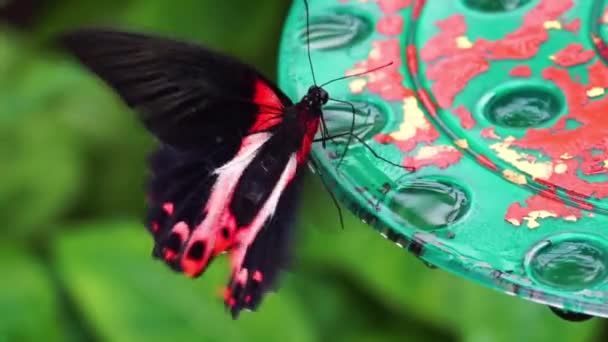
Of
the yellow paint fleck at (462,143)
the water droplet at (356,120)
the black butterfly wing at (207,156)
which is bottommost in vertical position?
the black butterfly wing at (207,156)

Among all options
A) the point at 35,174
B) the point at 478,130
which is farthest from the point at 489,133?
the point at 35,174

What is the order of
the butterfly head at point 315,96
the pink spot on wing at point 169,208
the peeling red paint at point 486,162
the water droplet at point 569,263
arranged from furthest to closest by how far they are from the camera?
the pink spot on wing at point 169,208, the butterfly head at point 315,96, the peeling red paint at point 486,162, the water droplet at point 569,263

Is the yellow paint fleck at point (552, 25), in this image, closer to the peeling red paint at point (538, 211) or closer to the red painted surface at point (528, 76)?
the red painted surface at point (528, 76)

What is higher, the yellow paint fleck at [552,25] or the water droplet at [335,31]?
the yellow paint fleck at [552,25]

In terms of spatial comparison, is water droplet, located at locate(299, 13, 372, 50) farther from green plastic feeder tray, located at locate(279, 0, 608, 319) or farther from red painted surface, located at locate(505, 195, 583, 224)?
red painted surface, located at locate(505, 195, 583, 224)

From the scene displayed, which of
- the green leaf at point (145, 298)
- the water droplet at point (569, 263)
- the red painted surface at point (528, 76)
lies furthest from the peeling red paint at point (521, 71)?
the green leaf at point (145, 298)

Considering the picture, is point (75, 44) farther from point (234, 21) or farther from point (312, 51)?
point (234, 21)
